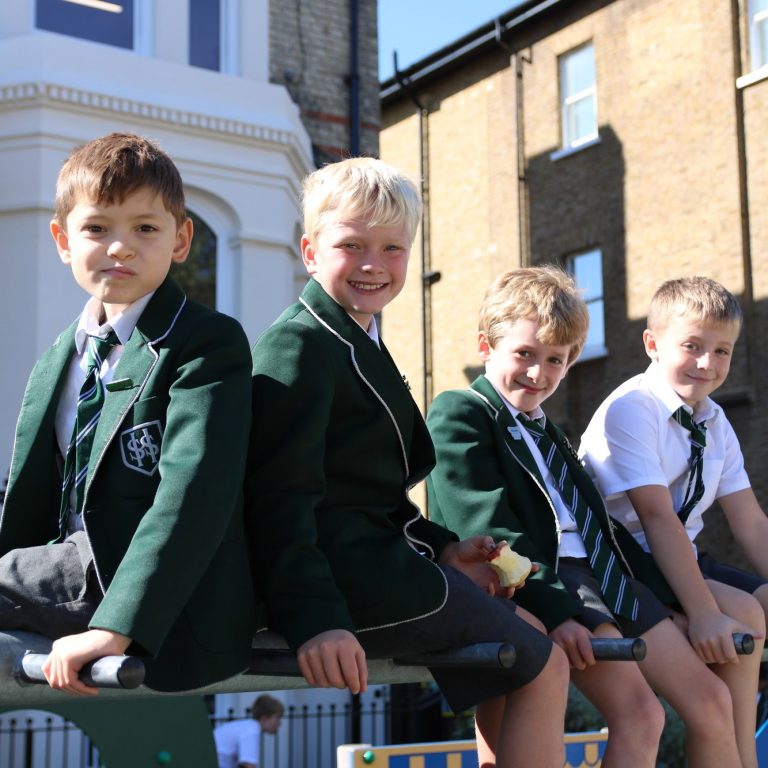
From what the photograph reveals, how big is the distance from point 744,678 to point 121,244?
217cm

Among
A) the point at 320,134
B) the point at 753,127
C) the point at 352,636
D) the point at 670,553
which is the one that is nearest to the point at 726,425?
the point at 670,553

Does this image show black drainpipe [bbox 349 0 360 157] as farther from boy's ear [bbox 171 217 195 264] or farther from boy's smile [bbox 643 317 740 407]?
boy's ear [bbox 171 217 195 264]

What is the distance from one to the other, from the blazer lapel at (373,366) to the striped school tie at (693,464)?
1.31 meters

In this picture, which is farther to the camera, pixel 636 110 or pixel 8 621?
pixel 636 110

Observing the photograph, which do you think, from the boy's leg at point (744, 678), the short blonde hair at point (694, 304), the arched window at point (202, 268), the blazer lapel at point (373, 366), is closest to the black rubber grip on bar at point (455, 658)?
the blazer lapel at point (373, 366)

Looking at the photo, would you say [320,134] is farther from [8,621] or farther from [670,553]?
[8,621]

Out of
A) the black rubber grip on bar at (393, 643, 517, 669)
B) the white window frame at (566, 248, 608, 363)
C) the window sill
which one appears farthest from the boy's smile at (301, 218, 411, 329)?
the window sill

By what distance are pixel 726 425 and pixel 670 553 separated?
2.55ft

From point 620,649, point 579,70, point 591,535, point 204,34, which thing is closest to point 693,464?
point 591,535

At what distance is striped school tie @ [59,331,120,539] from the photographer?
8.13 feet

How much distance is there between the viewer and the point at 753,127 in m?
17.2

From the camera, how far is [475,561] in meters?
2.96

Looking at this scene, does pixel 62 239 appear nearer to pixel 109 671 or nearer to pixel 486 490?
pixel 109 671

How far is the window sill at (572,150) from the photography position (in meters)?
19.4
